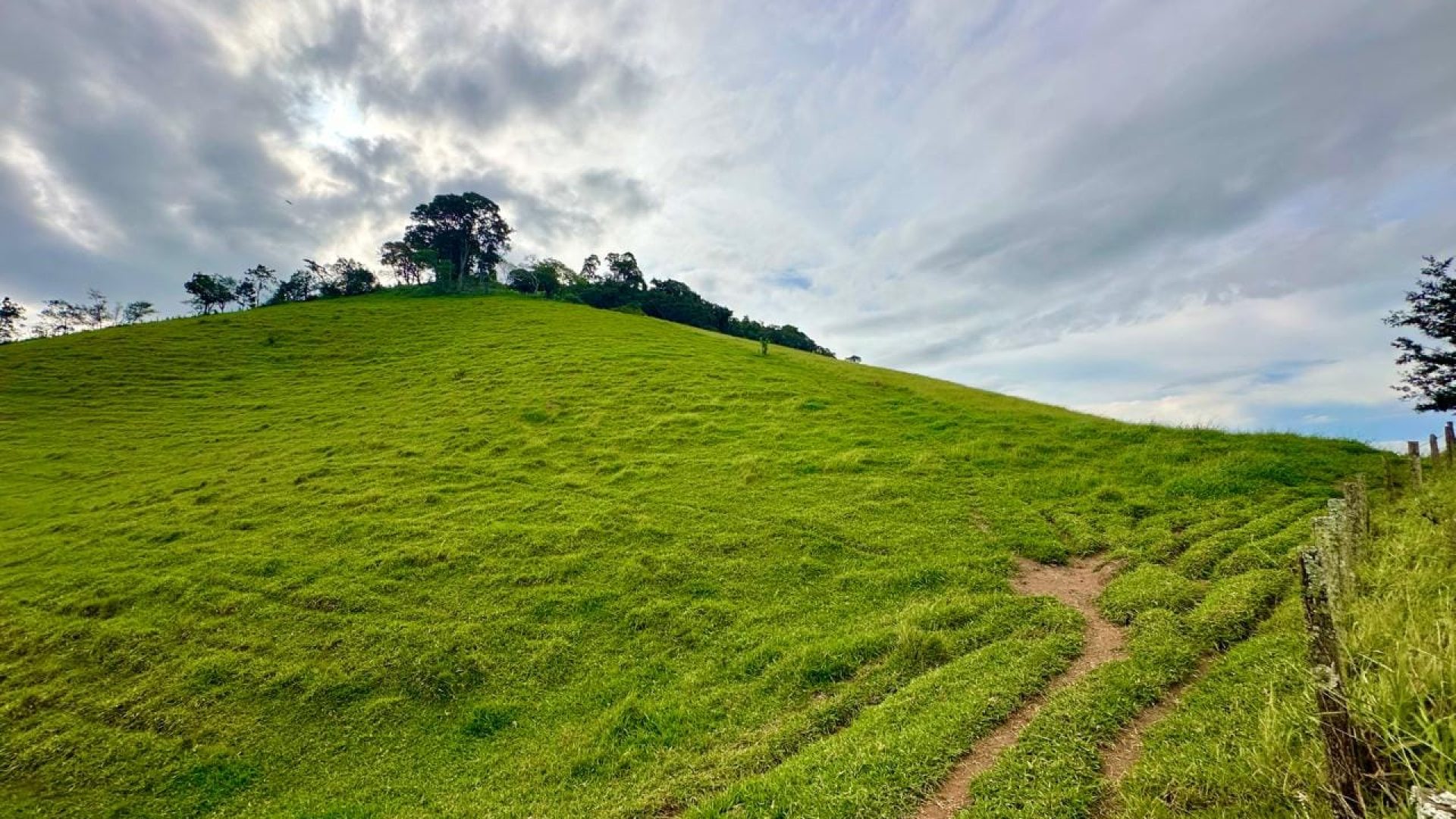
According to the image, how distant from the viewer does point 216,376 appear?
1613 inches

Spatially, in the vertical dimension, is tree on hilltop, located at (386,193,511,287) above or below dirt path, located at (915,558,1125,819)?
above

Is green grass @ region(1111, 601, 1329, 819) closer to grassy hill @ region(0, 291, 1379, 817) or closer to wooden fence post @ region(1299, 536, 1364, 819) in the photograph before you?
wooden fence post @ region(1299, 536, 1364, 819)

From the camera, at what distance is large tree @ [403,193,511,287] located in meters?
97.9

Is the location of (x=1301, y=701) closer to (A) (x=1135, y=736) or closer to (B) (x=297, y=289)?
(A) (x=1135, y=736)

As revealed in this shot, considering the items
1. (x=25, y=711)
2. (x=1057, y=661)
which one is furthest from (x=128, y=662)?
(x=1057, y=661)

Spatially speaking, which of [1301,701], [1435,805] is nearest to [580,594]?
[1301,701]

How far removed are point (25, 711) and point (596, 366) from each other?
29917 millimetres

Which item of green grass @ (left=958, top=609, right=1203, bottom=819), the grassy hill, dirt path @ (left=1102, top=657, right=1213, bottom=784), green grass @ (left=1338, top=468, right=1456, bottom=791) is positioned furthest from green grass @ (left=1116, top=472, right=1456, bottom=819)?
the grassy hill

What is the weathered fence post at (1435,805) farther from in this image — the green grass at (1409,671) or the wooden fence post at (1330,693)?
the wooden fence post at (1330,693)

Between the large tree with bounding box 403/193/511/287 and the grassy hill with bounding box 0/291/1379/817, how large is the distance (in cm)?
7476

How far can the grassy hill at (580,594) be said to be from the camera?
8.55 meters

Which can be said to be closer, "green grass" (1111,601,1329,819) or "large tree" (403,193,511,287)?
"green grass" (1111,601,1329,819)

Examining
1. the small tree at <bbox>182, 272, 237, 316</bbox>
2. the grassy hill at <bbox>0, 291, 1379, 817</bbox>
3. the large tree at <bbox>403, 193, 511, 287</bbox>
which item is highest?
the large tree at <bbox>403, 193, 511, 287</bbox>

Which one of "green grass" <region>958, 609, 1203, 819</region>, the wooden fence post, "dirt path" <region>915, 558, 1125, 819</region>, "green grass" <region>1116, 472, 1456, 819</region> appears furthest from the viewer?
"dirt path" <region>915, 558, 1125, 819</region>
